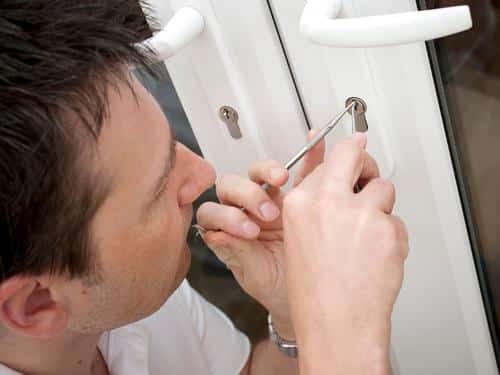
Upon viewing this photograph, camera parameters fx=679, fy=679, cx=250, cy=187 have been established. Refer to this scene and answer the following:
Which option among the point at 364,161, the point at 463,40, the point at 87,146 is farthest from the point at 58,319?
the point at 463,40

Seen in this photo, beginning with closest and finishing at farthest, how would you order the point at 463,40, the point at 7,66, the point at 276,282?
the point at 7,66 → the point at 463,40 → the point at 276,282

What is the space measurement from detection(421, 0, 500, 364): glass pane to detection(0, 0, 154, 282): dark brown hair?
0.23 metres

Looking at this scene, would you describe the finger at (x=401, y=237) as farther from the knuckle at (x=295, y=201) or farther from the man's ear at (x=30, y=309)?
the man's ear at (x=30, y=309)

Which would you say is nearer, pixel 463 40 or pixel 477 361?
pixel 463 40

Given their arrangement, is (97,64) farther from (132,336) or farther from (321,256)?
(132,336)

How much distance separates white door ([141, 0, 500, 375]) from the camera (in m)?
0.49

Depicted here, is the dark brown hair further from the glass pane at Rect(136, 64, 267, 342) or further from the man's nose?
the glass pane at Rect(136, 64, 267, 342)

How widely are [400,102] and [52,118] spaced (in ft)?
0.83

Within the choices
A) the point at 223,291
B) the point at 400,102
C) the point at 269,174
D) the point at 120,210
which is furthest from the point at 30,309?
the point at 223,291

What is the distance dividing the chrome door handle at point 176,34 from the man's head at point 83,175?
16mm

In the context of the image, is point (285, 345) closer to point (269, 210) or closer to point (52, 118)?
point (269, 210)

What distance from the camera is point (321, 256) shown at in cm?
48

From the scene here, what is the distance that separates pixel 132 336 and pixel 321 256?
278 mm

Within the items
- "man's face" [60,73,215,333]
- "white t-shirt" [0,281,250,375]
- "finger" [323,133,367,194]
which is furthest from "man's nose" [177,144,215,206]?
"white t-shirt" [0,281,250,375]
